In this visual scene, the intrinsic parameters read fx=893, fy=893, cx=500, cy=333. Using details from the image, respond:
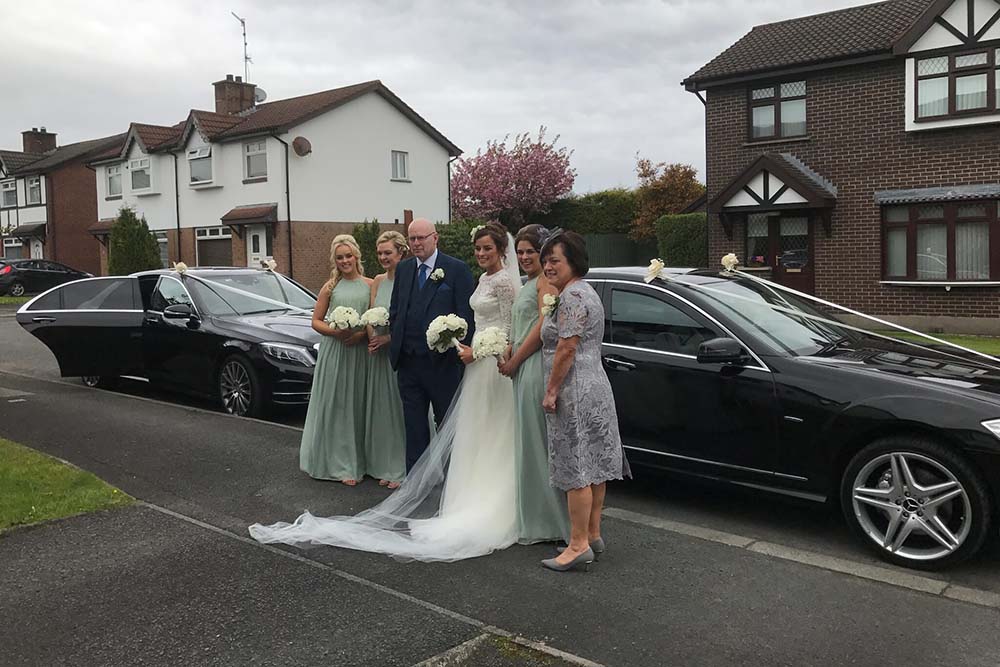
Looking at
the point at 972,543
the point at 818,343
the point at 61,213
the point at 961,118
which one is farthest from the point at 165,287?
the point at 61,213

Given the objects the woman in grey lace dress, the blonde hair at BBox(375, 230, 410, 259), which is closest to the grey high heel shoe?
the woman in grey lace dress

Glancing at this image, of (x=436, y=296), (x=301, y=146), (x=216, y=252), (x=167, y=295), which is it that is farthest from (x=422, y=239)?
→ (x=216, y=252)

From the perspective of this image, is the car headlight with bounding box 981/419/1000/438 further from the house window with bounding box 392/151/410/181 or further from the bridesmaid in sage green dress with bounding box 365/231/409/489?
the house window with bounding box 392/151/410/181

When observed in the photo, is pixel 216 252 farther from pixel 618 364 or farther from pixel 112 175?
pixel 618 364

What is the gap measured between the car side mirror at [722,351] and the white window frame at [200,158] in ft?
106

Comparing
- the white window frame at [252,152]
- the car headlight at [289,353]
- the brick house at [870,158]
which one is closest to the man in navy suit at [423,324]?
the car headlight at [289,353]

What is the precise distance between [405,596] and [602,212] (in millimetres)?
34197

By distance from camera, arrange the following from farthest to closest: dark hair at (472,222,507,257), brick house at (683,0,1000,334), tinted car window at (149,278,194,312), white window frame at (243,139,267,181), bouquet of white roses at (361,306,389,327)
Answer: white window frame at (243,139,267,181), brick house at (683,0,1000,334), tinted car window at (149,278,194,312), bouquet of white roses at (361,306,389,327), dark hair at (472,222,507,257)

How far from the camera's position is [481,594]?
455 cm

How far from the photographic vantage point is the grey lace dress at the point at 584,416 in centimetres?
484

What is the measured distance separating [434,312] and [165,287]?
563 cm

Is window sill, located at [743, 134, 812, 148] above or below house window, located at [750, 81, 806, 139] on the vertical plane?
below

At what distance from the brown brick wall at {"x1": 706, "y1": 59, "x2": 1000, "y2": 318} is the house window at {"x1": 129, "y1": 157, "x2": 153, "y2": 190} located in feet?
87.3

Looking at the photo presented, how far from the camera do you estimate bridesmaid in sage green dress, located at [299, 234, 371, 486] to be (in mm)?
6988
